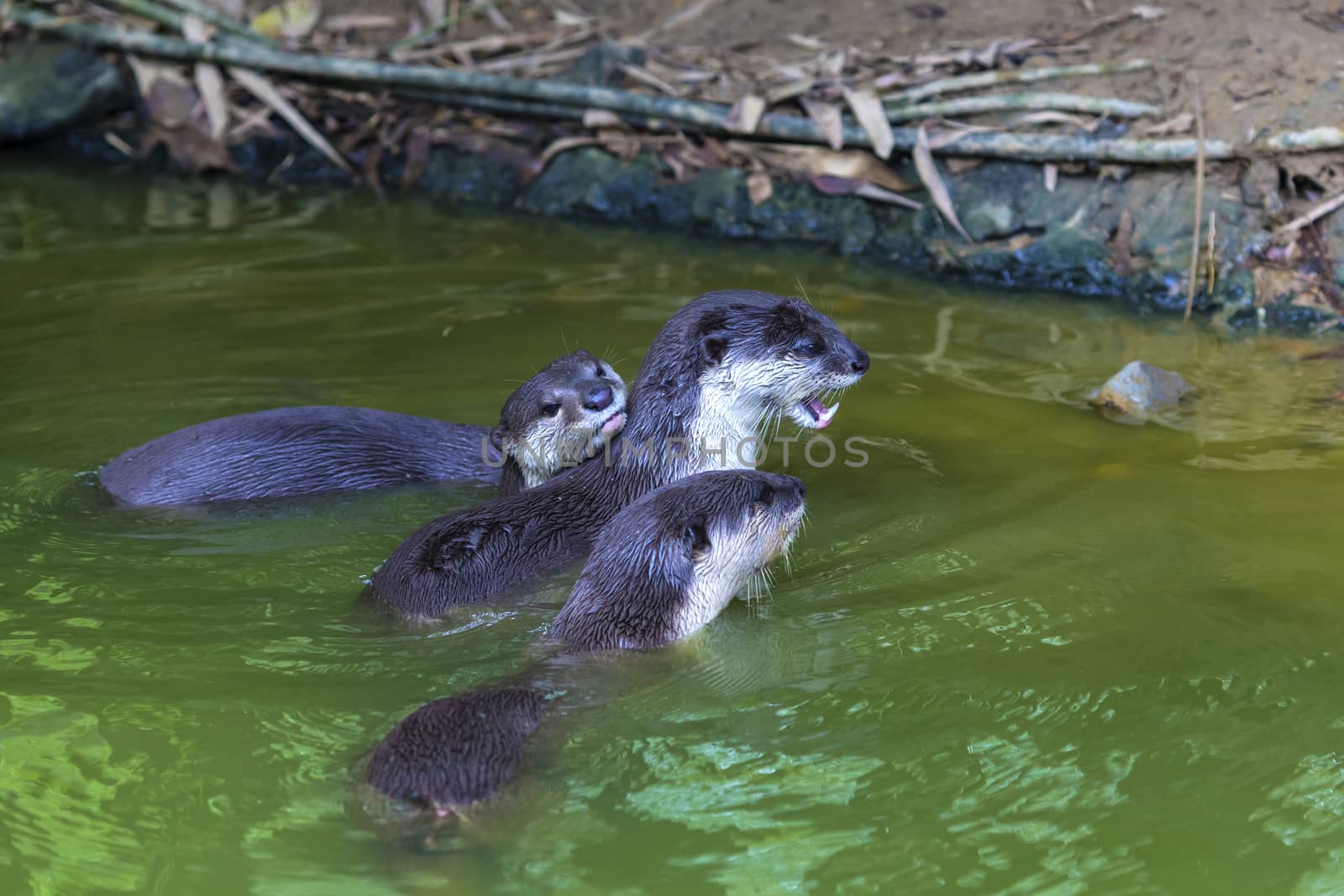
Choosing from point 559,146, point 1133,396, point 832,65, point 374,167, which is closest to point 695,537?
point 1133,396

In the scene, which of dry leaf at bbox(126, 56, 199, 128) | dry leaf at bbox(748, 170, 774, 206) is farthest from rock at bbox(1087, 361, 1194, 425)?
dry leaf at bbox(126, 56, 199, 128)

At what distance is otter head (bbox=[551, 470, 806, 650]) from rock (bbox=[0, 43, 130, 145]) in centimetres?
554

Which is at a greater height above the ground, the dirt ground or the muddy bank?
the dirt ground

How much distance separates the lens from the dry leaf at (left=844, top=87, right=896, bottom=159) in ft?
19.5

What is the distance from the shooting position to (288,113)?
23.7ft

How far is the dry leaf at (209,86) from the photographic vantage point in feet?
24.1

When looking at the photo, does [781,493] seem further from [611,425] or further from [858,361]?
[611,425]

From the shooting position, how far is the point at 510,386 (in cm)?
477

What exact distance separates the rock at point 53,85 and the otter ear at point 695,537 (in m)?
5.68

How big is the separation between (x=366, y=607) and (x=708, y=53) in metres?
4.28

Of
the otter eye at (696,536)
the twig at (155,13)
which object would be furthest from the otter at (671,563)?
the twig at (155,13)

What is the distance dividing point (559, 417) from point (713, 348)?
505mm

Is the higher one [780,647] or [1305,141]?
[1305,141]

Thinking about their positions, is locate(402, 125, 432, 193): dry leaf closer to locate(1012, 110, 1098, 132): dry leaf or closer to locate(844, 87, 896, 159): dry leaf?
locate(844, 87, 896, 159): dry leaf
